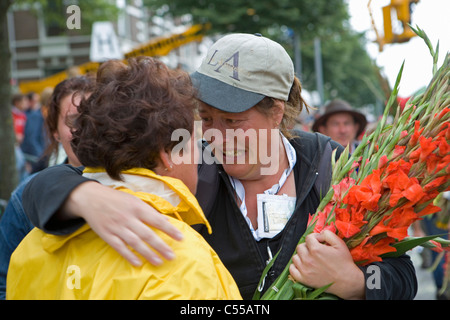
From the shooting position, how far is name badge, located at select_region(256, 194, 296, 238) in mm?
2186

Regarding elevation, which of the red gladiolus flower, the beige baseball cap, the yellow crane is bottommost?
the red gladiolus flower

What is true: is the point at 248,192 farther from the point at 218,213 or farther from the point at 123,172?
the point at 123,172

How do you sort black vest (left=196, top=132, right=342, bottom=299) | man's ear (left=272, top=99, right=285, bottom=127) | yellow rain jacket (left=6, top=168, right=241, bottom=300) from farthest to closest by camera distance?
1. man's ear (left=272, top=99, right=285, bottom=127)
2. black vest (left=196, top=132, right=342, bottom=299)
3. yellow rain jacket (left=6, top=168, right=241, bottom=300)

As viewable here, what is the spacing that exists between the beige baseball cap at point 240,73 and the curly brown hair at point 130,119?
1.62 feet

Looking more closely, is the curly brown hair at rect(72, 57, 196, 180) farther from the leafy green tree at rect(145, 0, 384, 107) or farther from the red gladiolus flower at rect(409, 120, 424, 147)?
the leafy green tree at rect(145, 0, 384, 107)

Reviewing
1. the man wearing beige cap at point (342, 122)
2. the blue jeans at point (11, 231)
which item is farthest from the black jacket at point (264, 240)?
the man wearing beige cap at point (342, 122)

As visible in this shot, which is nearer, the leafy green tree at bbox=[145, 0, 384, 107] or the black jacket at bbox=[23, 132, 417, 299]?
the black jacket at bbox=[23, 132, 417, 299]

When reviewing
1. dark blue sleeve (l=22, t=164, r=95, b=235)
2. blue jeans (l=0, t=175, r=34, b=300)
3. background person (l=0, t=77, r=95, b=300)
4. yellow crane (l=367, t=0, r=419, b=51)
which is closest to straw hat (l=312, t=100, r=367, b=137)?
yellow crane (l=367, t=0, r=419, b=51)

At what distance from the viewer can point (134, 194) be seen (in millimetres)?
1589

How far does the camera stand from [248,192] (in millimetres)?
2400

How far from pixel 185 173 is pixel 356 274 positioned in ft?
2.07

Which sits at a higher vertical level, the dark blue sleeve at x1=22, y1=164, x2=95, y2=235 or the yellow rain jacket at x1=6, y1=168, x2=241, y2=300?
the dark blue sleeve at x1=22, y1=164, x2=95, y2=235

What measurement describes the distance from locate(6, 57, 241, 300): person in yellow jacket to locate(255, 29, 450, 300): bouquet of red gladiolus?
0.46 metres
